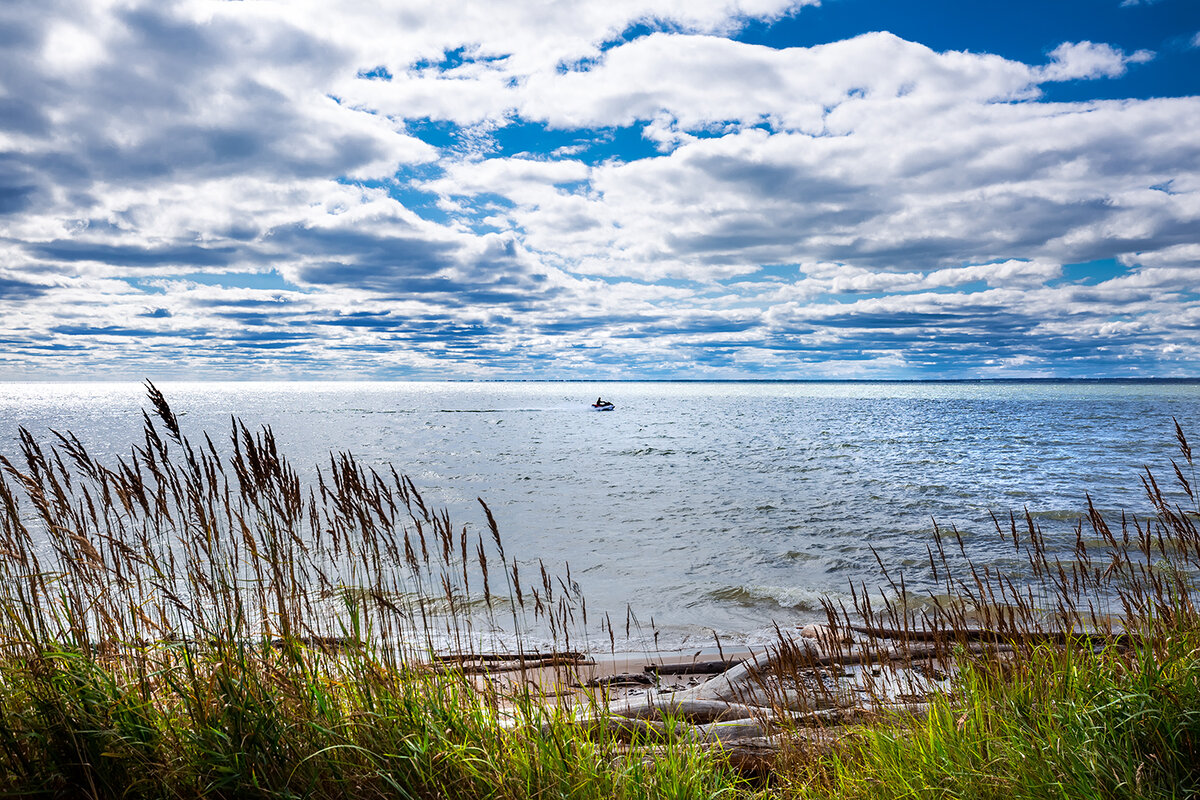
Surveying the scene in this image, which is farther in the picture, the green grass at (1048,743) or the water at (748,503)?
the water at (748,503)

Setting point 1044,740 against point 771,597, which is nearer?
point 1044,740

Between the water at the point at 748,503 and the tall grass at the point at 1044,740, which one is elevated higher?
the tall grass at the point at 1044,740

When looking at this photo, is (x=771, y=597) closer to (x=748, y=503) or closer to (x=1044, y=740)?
(x=1044, y=740)

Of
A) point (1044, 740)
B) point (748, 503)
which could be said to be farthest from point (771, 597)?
point (748, 503)

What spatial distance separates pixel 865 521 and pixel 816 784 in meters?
14.9

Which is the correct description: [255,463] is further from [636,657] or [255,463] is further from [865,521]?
[865,521]

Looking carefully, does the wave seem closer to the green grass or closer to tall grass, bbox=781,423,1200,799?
tall grass, bbox=781,423,1200,799

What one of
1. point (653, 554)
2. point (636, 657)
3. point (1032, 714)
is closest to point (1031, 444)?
point (653, 554)

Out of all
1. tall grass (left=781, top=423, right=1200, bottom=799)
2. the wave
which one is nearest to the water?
the wave

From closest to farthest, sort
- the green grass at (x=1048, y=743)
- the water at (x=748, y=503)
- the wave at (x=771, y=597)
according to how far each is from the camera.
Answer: the green grass at (x=1048, y=743), the wave at (x=771, y=597), the water at (x=748, y=503)

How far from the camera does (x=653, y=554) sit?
15.0m

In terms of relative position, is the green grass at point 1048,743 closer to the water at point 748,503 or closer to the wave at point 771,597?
the water at point 748,503

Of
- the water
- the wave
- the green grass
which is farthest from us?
the water

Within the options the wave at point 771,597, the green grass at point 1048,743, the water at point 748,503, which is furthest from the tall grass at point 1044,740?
the wave at point 771,597
